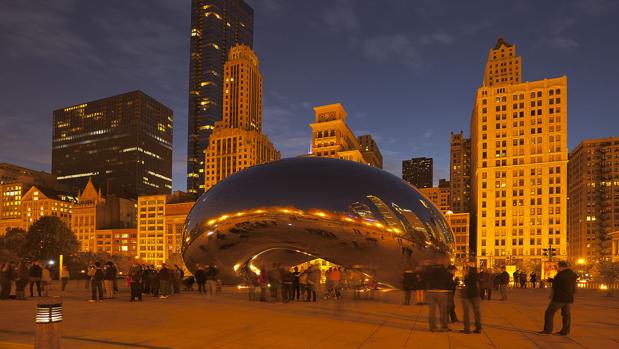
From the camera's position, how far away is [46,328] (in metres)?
7.97

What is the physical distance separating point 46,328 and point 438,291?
7.95 m

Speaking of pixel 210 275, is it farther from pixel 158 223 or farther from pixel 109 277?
pixel 158 223

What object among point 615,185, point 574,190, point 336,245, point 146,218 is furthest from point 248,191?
point 574,190

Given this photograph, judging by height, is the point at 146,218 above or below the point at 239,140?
below

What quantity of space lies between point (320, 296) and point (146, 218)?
15700 centimetres

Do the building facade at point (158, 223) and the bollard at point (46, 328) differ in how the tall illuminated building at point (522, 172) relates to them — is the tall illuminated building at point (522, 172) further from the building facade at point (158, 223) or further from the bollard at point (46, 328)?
the bollard at point (46, 328)

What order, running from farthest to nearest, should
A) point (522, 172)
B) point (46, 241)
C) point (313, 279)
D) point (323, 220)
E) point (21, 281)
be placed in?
1. point (522, 172)
2. point (46, 241)
3. point (313, 279)
4. point (21, 281)
5. point (323, 220)

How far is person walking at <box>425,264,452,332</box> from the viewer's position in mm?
11758

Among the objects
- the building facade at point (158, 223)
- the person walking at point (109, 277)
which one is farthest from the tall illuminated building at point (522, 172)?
the person walking at point (109, 277)

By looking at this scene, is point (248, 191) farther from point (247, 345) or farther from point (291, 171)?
point (247, 345)

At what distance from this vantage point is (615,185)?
165125 millimetres

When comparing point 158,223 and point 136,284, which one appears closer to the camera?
point 136,284

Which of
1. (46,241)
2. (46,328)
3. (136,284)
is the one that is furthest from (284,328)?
(46,241)

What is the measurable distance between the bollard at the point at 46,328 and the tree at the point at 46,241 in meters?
86.1
